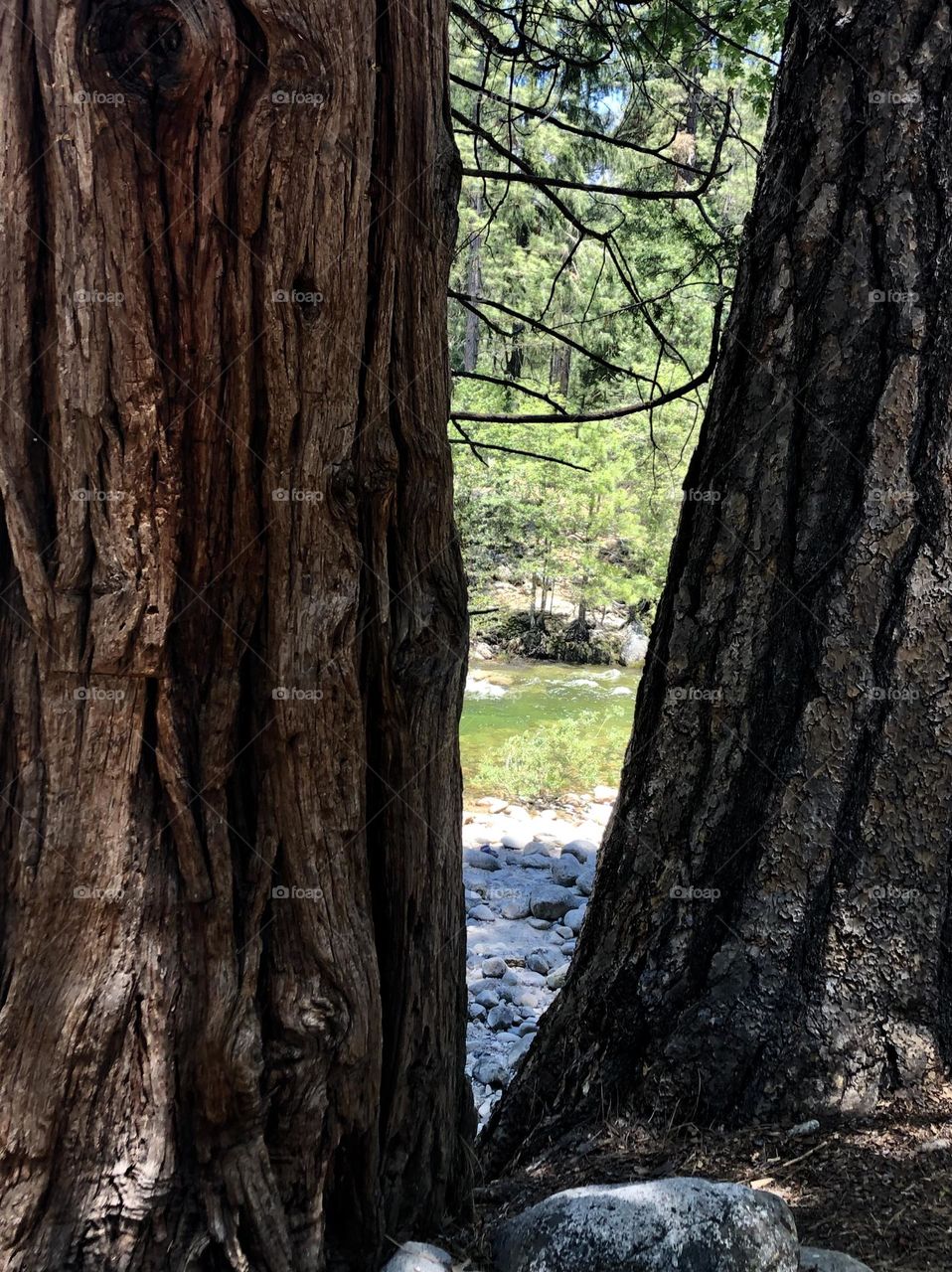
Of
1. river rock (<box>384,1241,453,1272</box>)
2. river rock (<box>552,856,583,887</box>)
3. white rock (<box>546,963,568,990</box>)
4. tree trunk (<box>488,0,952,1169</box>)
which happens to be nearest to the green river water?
river rock (<box>552,856,583,887</box>)

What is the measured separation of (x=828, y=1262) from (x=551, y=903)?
13.1ft

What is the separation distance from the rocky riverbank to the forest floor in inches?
44.8

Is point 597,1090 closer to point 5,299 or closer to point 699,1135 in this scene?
point 699,1135

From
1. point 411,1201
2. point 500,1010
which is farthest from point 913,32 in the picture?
point 500,1010

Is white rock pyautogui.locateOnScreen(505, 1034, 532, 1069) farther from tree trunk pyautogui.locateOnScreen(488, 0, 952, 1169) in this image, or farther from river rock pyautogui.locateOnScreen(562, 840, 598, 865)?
river rock pyautogui.locateOnScreen(562, 840, 598, 865)

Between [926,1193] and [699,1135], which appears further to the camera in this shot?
[699,1135]

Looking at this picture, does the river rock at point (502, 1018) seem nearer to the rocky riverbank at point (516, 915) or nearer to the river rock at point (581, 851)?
the rocky riverbank at point (516, 915)

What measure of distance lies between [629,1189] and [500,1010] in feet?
9.14

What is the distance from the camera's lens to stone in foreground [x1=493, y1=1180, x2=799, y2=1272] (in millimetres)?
1666

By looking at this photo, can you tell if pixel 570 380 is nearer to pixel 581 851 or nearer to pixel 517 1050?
pixel 581 851

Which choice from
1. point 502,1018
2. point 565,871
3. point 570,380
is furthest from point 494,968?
point 570,380

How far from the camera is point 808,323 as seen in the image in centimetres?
239

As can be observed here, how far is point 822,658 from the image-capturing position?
235cm

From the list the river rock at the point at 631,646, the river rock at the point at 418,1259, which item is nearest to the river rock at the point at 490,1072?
the river rock at the point at 418,1259
